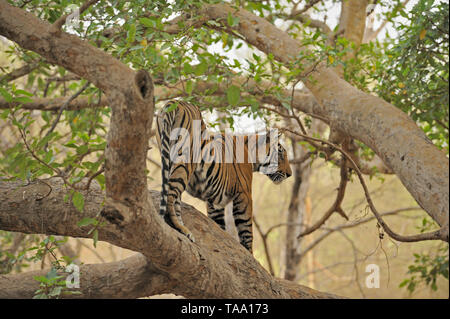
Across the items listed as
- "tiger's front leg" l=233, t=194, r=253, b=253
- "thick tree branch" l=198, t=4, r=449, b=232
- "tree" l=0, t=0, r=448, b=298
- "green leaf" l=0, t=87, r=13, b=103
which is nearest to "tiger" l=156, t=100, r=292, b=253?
"tiger's front leg" l=233, t=194, r=253, b=253

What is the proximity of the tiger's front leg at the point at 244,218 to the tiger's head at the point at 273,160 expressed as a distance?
453 mm

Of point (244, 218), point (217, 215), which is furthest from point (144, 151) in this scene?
point (217, 215)

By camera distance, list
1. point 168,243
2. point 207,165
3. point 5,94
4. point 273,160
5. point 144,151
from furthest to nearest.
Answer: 1. point 273,160
2. point 207,165
3. point 168,243
4. point 5,94
5. point 144,151

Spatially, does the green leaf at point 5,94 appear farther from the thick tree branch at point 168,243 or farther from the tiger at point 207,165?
the tiger at point 207,165

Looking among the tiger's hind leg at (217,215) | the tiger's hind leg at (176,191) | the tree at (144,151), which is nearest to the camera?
the tree at (144,151)

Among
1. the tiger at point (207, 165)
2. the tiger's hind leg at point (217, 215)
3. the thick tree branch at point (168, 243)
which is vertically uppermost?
the tiger at point (207, 165)

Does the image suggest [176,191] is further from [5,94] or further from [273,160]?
[273,160]

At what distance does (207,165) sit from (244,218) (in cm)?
67

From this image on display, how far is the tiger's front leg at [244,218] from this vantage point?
156 inches

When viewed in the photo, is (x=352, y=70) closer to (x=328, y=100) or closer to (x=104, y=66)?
(x=328, y=100)

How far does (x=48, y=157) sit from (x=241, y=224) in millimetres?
1841

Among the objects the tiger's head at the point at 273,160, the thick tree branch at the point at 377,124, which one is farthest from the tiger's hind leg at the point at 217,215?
the thick tree branch at the point at 377,124

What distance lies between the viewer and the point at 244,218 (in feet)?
13.1
